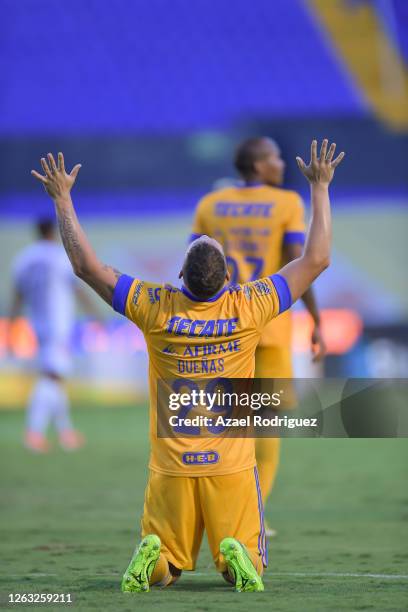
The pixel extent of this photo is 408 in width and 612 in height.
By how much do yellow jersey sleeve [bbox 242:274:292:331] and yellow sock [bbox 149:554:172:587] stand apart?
0.90 meters

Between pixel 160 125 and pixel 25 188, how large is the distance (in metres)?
2.71

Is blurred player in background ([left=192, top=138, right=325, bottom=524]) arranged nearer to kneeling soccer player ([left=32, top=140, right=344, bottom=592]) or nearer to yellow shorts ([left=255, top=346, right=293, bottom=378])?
yellow shorts ([left=255, top=346, right=293, bottom=378])

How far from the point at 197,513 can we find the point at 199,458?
0.22 metres

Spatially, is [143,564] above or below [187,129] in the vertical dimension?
below

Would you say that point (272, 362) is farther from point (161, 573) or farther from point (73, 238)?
point (73, 238)

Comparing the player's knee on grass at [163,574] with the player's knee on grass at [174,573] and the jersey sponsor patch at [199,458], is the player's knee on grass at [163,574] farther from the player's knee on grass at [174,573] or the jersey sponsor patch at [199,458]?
the jersey sponsor patch at [199,458]

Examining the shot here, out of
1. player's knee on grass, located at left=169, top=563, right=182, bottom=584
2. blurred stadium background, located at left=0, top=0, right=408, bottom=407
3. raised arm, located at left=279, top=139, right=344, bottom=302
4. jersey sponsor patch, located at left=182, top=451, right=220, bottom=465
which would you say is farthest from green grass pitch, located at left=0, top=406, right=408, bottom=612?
blurred stadium background, located at left=0, top=0, right=408, bottom=407

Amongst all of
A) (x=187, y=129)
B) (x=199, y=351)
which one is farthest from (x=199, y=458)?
(x=187, y=129)

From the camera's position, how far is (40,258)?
10.9 m

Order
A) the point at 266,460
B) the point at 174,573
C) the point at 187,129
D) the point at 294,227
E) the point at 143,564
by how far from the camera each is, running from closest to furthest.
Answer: the point at 143,564 < the point at 174,573 < the point at 266,460 < the point at 294,227 < the point at 187,129

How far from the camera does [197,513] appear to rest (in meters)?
4.41

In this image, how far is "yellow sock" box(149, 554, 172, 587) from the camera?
434cm

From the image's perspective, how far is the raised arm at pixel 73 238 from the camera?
4.25 m

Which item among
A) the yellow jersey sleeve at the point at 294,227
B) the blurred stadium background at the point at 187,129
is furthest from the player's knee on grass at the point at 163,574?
the blurred stadium background at the point at 187,129
